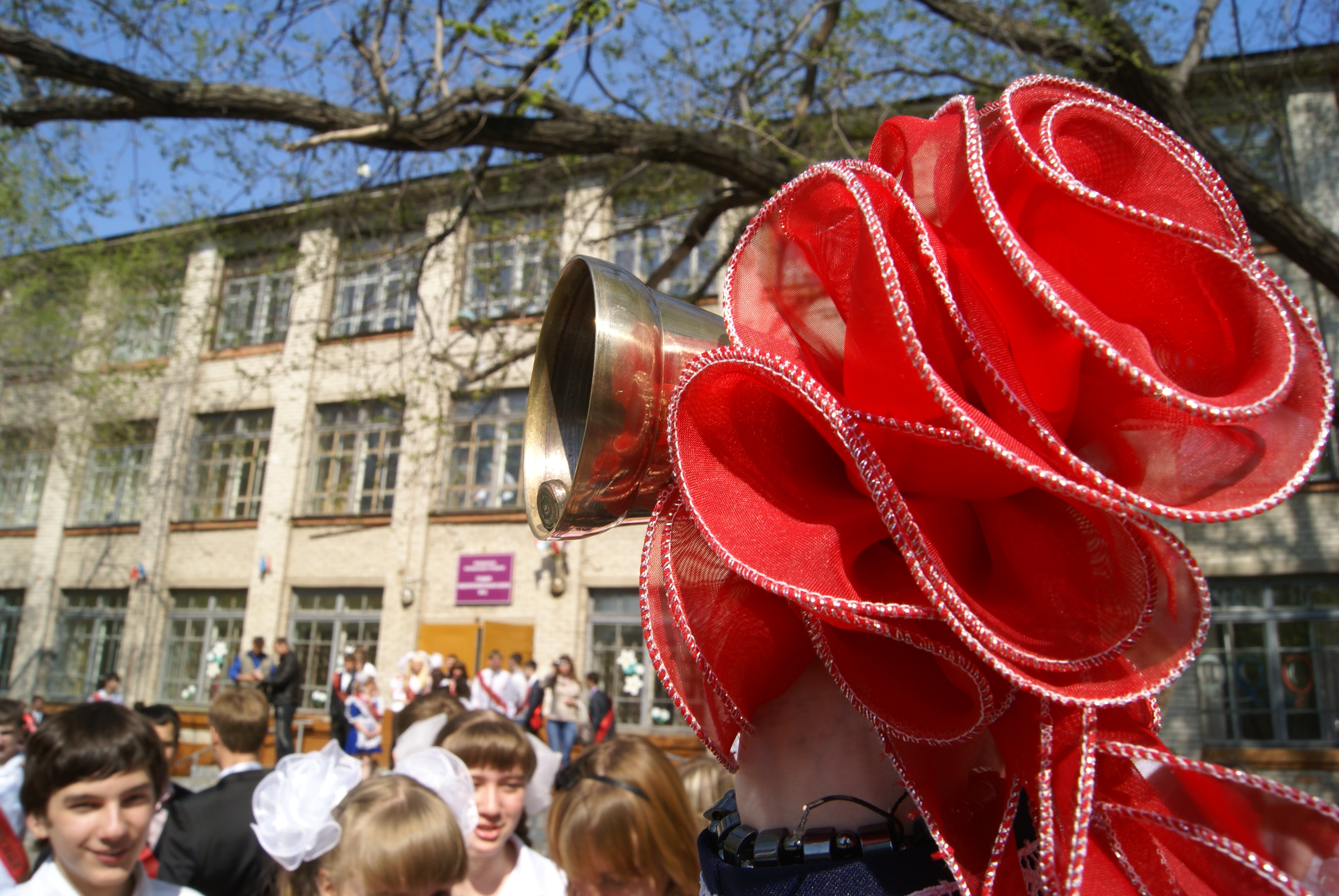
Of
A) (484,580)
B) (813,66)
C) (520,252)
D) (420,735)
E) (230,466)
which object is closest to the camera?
(420,735)

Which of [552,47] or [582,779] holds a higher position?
[552,47]

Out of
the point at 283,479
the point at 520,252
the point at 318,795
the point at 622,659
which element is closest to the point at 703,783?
the point at 318,795

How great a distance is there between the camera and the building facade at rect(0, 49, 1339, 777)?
36.9ft

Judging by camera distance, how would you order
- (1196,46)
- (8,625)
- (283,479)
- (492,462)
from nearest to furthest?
(1196,46) < (492,462) < (283,479) < (8,625)

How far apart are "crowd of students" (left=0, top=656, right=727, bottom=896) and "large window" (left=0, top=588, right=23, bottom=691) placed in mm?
19024

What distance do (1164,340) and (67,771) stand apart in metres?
2.78

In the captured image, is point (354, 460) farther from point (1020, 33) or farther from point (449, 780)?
point (449, 780)

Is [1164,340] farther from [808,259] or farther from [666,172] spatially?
[666,172]

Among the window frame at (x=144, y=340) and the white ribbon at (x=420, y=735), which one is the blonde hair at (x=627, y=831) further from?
the window frame at (x=144, y=340)

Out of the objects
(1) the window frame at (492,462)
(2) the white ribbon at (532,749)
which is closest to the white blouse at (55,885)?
(2) the white ribbon at (532,749)

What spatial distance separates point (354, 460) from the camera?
1636 cm

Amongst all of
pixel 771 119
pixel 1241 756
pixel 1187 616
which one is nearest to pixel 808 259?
pixel 1187 616

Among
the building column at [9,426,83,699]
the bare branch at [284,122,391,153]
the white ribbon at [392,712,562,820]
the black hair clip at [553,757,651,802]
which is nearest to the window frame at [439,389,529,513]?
the building column at [9,426,83,699]

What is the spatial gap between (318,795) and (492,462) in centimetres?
1290
